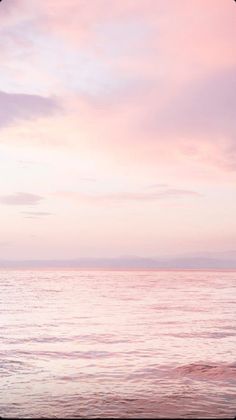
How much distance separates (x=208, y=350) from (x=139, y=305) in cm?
1327

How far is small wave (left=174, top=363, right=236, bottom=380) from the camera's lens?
33.8ft

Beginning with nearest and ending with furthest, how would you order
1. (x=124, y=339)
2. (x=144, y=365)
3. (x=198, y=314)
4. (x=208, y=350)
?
(x=144, y=365), (x=208, y=350), (x=124, y=339), (x=198, y=314)

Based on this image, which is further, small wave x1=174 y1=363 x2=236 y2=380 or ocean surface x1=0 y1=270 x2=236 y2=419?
small wave x1=174 y1=363 x2=236 y2=380

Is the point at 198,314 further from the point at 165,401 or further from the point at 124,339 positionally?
the point at 165,401

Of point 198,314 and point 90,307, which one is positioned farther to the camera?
point 90,307

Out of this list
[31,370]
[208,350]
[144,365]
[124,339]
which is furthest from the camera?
[124,339]

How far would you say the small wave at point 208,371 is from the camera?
10.3 m

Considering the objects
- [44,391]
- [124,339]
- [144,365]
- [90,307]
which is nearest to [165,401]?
[44,391]

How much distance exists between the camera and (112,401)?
8.44 metres

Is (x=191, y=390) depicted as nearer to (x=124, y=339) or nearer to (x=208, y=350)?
(x=208, y=350)

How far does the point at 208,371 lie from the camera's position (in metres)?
10.7

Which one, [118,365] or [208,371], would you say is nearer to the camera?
[208,371]

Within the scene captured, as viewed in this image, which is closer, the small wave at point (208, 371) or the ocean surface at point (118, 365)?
the ocean surface at point (118, 365)

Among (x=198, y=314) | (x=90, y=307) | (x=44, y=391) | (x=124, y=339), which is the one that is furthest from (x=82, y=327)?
(x=44, y=391)
